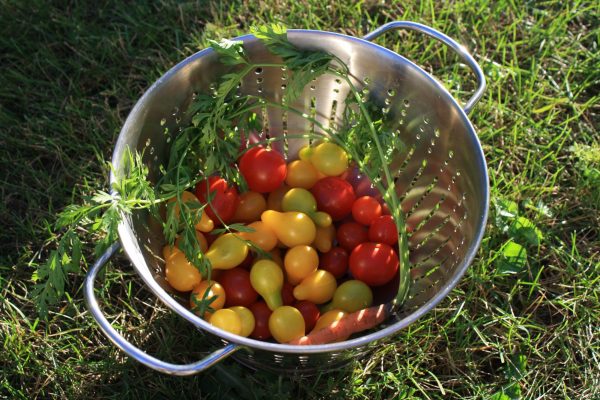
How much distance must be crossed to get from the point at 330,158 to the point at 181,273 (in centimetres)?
46

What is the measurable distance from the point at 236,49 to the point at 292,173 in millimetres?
378

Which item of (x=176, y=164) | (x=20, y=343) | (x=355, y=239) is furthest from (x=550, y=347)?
(x=20, y=343)

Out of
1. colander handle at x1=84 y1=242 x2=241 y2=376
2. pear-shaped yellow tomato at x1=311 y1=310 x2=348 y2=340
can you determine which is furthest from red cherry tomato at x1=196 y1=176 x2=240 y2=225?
colander handle at x1=84 y1=242 x2=241 y2=376

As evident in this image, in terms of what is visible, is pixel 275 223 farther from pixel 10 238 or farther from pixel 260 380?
pixel 10 238

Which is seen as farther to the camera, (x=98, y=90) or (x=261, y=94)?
(x=98, y=90)

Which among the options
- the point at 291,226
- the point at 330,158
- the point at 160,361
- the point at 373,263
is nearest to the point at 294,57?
the point at 330,158

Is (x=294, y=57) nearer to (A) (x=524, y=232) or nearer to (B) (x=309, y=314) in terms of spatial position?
(B) (x=309, y=314)

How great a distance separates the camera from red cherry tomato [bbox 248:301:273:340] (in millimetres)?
1506

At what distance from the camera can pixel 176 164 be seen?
1.53 m

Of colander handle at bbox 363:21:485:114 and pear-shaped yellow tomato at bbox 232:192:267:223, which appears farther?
pear-shaped yellow tomato at bbox 232:192:267:223

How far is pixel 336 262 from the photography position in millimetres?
1623

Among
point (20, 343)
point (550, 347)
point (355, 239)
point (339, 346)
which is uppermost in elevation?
point (339, 346)

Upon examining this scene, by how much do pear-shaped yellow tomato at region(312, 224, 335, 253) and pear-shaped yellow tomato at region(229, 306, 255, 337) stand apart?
0.88 ft

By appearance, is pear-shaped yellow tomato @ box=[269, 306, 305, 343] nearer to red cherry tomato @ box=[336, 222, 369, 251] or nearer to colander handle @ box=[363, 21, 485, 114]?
red cherry tomato @ box=[336, 222, 369, 251]
